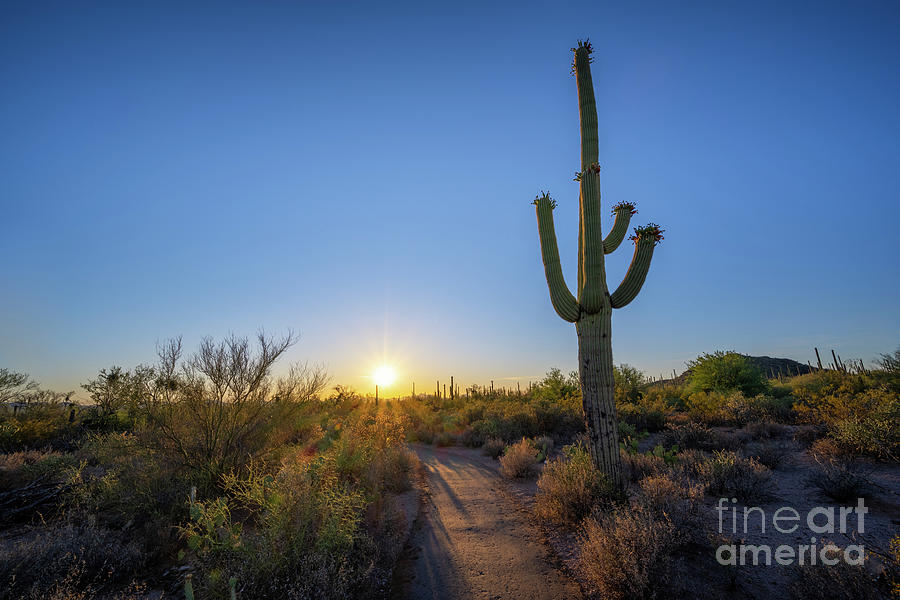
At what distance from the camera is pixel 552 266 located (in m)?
Result: 7.23

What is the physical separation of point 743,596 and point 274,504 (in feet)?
17.3

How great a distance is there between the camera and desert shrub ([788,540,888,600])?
3.01 meters

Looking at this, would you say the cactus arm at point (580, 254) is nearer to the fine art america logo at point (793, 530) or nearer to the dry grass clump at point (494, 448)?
the fine art america logo at point (793, 530)

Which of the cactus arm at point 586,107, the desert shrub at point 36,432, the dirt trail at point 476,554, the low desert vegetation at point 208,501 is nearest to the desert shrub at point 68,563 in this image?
the low desert vegetation at point 208,501

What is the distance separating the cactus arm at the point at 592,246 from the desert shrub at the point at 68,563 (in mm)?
7765

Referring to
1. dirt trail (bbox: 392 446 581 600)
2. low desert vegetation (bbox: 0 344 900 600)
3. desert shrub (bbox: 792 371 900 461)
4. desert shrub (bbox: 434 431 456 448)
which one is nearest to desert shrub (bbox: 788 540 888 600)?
low desert vegetation (bbox: 0 344 900 600)

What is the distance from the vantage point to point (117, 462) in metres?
7.46

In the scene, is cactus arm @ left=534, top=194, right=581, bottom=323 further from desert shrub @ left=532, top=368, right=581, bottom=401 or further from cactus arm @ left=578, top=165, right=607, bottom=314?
desert shrub @ left=532, top=368, right=581, bottom=401

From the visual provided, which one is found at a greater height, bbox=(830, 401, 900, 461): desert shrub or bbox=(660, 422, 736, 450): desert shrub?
bbox=(830, 401, 900, 461): desert shrub

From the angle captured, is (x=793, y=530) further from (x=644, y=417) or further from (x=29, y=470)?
(x=29, y=470)

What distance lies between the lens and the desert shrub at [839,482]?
570cm

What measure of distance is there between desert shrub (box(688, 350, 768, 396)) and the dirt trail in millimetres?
17478

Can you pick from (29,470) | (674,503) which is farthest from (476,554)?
(29,470)

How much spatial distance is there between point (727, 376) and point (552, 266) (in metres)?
18.9
